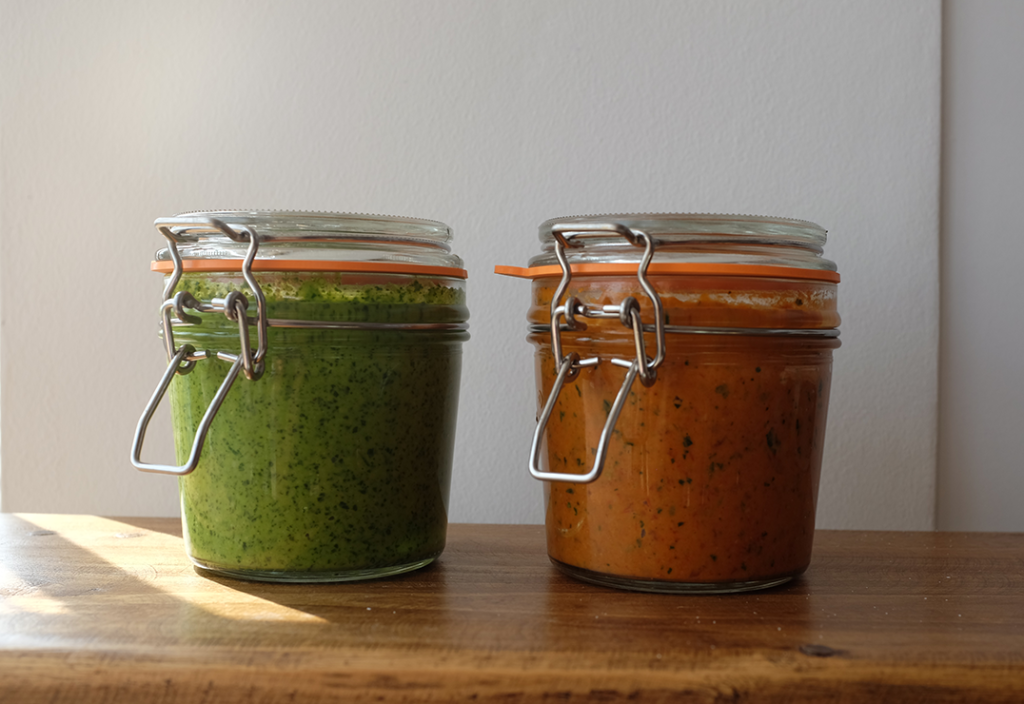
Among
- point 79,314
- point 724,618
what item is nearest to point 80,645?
point 724,618

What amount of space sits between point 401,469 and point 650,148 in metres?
0.49

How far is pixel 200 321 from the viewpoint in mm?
688

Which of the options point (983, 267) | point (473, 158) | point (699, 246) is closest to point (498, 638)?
point (699, 246)

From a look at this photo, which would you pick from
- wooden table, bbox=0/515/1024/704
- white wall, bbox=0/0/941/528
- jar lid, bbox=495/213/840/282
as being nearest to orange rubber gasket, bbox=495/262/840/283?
jar lid, bbox=495/213/840/282

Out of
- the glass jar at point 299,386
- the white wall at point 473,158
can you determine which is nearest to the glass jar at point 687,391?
the glass jar at point 299,386

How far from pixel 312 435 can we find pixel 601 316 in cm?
23

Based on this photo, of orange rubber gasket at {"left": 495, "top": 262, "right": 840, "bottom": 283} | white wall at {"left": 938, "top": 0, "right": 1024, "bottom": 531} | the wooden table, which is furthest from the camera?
white wall at {"left": 938, "top": 0, "right": 1024, "bottom": 531}

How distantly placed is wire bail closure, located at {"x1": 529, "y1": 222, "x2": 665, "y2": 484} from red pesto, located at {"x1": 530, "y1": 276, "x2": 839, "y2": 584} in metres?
0.02

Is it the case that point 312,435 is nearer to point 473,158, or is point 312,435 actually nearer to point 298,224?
point 298,224

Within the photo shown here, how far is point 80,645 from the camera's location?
22.1 inches

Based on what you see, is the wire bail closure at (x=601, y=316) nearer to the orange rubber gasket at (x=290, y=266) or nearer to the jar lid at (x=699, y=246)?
the jar lid at (x=699, y=246)

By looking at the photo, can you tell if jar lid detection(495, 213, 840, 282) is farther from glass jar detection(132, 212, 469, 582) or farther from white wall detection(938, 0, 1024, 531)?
white wall detection(938, 0, 1024, 531)

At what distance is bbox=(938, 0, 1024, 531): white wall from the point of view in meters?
0.99

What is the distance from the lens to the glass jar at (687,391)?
2.13 feet
